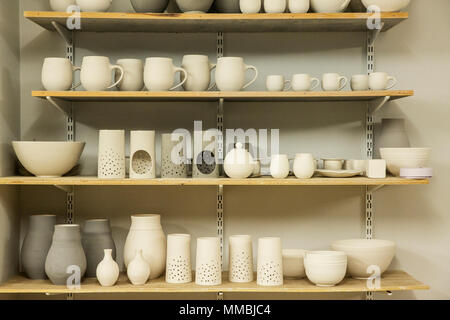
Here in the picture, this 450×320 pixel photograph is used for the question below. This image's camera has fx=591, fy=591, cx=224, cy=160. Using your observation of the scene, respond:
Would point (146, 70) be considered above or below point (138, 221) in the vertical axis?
above

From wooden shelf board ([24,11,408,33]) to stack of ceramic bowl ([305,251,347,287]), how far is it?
85cm

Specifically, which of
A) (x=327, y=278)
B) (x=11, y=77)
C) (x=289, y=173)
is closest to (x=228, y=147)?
(x=289, y=173)

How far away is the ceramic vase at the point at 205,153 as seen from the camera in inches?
85.0

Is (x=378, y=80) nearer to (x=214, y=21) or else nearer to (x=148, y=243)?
(x=214, y=21)

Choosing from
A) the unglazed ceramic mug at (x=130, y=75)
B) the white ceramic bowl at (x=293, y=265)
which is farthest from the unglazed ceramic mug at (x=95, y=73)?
the white ceramic bowl at (x=293, y=265)

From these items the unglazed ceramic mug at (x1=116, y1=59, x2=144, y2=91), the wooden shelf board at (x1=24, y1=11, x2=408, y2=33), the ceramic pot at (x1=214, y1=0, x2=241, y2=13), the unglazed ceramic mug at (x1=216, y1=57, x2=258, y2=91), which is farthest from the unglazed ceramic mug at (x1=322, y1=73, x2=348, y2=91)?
the unglazed ceramic mug at (x1=116, y1=59, x2=144, y2=91)

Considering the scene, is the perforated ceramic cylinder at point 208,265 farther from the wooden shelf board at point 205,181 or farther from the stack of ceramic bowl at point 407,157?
the stack of ceramic bowl at point 407,157

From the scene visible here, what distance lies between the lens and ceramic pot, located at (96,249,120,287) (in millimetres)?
2094

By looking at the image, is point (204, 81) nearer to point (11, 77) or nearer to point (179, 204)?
point (179, 204)

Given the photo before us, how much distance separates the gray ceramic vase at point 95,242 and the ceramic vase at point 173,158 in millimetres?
322

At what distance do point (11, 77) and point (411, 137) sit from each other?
63.5 inches

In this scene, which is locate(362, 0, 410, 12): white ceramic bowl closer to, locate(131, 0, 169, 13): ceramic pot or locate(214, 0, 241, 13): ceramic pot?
locate(214, 0, 241, 13): ceramic pot

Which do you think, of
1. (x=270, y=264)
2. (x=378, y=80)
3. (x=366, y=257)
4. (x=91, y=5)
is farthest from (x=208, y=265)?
(x=91, y=5)

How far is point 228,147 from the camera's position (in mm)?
2387
